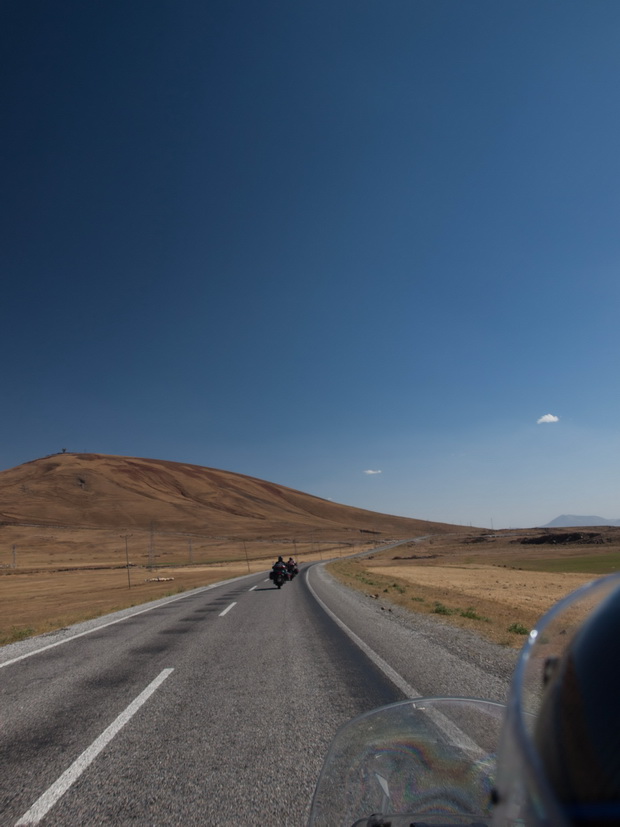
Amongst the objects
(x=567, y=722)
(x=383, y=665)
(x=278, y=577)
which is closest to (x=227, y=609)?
(x=278, y=577)

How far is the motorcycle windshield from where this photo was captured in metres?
2.09

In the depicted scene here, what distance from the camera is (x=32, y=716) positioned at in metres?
5.58

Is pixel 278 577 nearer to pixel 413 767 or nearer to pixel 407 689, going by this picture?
pixel 407 689

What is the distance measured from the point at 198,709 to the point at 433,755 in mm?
4141

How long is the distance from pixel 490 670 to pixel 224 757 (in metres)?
4.49

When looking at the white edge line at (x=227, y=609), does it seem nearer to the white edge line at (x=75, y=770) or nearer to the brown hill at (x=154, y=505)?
the white edge line at (x=75, y=770)

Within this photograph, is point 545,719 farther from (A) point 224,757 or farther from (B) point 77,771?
(B) point 77,771

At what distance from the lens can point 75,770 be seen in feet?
13.4

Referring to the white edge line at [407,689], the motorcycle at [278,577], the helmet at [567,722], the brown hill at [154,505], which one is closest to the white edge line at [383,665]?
the white edge line at [407,689]

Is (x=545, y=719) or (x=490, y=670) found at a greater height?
(x=545, y=719)

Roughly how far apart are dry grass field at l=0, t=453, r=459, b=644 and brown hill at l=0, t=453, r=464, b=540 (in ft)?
1.10

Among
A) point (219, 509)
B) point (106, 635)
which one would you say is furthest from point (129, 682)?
point (219, 509)

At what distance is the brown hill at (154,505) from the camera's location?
13012cm

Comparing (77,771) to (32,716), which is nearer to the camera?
(77,771)
